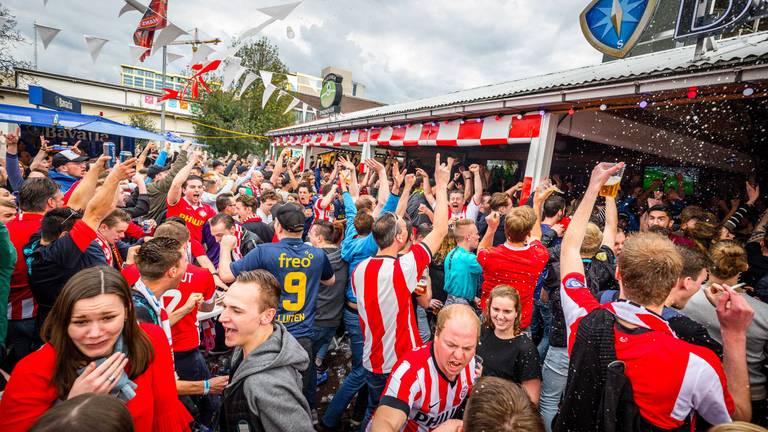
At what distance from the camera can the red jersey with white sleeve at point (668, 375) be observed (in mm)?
1518

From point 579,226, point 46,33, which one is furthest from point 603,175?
point 46,33

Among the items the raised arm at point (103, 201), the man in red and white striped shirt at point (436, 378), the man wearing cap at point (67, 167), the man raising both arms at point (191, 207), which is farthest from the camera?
the man wearing cap at point (67, 167)

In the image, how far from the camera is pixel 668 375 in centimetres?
151

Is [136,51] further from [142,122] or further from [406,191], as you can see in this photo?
[142,122]

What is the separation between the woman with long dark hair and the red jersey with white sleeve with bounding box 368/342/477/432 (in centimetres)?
110

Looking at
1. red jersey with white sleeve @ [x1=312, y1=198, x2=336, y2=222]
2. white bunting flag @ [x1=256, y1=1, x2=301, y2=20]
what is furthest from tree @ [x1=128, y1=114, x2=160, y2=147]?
red jersey with white sleeve @ [x1=312, y1=198, x2=336, y2=222]

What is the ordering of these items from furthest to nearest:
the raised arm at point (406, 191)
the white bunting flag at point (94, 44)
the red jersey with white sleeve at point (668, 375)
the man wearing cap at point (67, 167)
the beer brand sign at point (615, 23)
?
the white bunting flag at point (94, 44) → the man wearing cap at point (67, 167) → the beer brand sign at point (615, 23) → the raised arm at point (406, 191) → the red jersey with white sleeve at point (668, 375)

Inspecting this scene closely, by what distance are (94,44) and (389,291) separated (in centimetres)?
1246

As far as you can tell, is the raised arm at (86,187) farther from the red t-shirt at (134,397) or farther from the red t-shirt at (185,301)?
the red t-shirt at (134,397)

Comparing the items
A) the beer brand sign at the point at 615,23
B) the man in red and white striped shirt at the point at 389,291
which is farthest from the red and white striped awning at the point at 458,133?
the man in red and white striped shirt at the point at 389,291

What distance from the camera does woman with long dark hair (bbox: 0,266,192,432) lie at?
4.51 ft

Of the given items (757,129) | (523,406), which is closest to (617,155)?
(757,129)

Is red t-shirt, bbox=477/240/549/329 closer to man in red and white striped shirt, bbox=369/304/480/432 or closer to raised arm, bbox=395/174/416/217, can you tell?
raised arm, bbox=395/174/416/217

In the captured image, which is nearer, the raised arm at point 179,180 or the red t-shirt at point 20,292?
the red t-shirt at point 20,292
